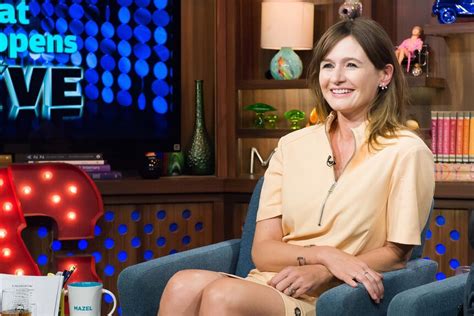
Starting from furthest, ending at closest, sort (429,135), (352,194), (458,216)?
(429,135) < (458,216) < (352,194)

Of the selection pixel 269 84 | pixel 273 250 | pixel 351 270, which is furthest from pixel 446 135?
pixel 351 270

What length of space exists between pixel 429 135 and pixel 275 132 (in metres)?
0.68

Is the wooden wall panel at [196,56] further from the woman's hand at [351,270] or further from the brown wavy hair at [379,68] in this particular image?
the woman's hand at [351,270]

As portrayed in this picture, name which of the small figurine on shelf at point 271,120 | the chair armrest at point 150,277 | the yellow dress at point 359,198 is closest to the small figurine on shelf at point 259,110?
the small figurine on shelf at point 271,120

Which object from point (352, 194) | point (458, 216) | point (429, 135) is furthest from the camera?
point (429, 135)

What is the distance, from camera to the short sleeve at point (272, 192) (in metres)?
3.17

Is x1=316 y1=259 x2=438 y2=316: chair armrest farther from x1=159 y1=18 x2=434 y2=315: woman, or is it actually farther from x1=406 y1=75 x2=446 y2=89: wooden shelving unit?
x1=406 y1=75 x2=446 y2=89: wooden shelving unit

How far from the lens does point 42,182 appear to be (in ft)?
14.0

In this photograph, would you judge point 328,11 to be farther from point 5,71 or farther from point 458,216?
point 5,71

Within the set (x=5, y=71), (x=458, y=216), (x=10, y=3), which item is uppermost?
(x=10, y=3)

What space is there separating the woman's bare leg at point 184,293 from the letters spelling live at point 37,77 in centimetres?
176

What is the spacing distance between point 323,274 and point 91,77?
1.96 m

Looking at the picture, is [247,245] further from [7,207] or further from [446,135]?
[446,135]

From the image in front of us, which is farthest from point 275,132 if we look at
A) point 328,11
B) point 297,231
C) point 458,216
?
point 297,231
